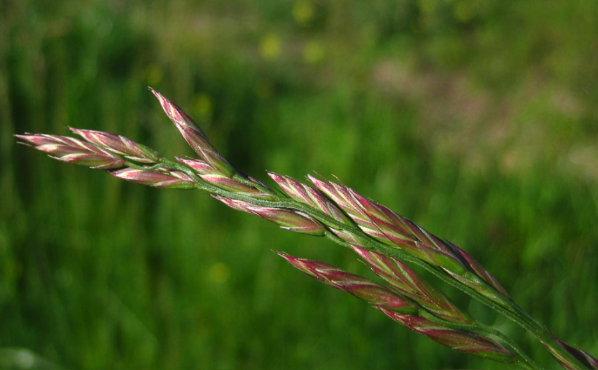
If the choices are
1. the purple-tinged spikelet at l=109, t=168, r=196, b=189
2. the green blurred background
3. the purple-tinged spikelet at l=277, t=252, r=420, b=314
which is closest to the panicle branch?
the purple-tinged spikelet at l=277, t=252, r=420, b=314

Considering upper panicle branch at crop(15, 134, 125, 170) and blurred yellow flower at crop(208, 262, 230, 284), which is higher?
upper panicle branch at crop(15, 134, 125, 170)

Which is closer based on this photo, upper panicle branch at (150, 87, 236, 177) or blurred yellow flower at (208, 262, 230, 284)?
upper panicle branch at (150, 87, 236, 177)

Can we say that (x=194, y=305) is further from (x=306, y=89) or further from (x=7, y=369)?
(x=306, y=89)

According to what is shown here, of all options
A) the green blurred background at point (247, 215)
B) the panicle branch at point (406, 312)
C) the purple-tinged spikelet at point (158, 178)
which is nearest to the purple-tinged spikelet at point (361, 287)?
the panicle branch at point (406, 312)

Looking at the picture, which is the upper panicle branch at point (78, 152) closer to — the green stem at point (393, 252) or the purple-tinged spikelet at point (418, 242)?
the green stem at point (393, 252)

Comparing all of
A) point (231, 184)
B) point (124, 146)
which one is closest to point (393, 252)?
point (231, 184)

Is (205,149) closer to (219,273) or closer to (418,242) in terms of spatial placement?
(418,242)

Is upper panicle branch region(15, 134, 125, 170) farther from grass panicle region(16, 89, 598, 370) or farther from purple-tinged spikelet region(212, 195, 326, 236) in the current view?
purple-tinged spikelet region(212, 195, 326, 236)

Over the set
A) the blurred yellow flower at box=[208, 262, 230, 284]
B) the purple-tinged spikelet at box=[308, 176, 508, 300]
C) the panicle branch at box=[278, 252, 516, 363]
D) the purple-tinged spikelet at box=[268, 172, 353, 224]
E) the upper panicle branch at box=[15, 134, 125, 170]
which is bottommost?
the blurred yellow flower at box=[208, 262, 230, 284]
